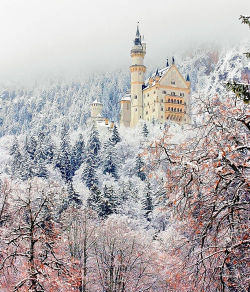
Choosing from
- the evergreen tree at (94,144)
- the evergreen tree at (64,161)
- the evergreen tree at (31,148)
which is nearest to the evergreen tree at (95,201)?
the evergreen tree at (64,161)

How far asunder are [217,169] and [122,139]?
10009 cm

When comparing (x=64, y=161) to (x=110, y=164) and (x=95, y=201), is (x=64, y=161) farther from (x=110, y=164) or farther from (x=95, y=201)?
(x=95, y=201)

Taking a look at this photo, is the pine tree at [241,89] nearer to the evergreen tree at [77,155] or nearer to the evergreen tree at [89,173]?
the evergreen tree at [89,173]

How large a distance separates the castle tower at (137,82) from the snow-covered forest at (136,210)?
835 cm

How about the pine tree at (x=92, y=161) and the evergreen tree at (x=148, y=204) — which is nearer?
the evergreen tree at (x=148, y=204)

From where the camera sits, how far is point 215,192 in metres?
12.4

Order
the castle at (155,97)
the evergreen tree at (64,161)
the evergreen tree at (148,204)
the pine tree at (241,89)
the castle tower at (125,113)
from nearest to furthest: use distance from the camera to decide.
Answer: the pine tree at (241,89), the evergreen tree at (148,204), the evergreen tree at (64,161), the castle at (155,97), the castle tower at (125,113)

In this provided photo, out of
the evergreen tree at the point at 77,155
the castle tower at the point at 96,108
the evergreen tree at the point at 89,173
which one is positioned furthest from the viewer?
the castle tower at the point at 96,108

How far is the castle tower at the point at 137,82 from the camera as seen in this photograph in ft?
428

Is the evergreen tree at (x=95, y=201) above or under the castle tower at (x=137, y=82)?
under

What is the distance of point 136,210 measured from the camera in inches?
3019

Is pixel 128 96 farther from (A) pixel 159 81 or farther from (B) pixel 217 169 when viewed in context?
(B) pixel 217 169

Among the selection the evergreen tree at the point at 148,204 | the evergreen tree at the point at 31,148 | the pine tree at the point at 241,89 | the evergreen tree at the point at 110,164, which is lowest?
the evergreen tree at the point at 148,204

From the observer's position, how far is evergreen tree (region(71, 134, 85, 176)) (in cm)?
10420
